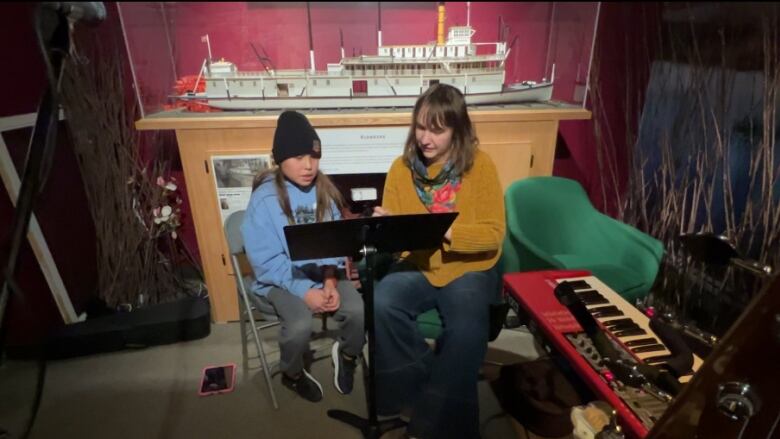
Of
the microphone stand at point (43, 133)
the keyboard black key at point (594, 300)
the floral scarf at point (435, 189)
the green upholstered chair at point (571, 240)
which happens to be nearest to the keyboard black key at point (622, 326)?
the keyboard black key at point (594, 300)

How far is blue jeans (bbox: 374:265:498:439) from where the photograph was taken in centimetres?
147

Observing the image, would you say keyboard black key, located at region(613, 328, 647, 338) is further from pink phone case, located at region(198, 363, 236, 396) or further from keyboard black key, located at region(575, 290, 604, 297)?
pink phone case, located at region(198, 363, 236, 396)

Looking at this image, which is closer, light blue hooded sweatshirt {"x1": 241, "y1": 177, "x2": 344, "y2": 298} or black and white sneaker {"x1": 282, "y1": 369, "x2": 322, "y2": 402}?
light blue hooded sweatshirt {"x1": 241, "y1": 177, "x2": 344, "y2": 298}

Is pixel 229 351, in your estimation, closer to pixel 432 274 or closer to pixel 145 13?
pixel 432 274

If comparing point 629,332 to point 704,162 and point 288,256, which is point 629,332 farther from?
point 288,256

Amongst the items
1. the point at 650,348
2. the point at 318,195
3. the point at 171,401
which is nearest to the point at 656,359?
the point at 650,348

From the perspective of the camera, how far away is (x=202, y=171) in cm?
194

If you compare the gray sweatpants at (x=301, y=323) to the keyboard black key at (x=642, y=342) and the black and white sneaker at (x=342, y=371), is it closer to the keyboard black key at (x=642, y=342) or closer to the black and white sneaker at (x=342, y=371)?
the black and white sneaker at (x=342, y=371)

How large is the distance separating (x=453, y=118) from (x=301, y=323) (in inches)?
38.3

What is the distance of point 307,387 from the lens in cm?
179

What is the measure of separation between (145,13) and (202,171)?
106 centimetres

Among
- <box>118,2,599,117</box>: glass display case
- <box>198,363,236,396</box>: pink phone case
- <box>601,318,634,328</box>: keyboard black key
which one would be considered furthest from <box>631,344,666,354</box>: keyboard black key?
<box>198,363,236,396</box>: pink phone case

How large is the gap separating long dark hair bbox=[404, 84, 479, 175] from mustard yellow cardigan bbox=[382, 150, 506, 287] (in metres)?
0.07

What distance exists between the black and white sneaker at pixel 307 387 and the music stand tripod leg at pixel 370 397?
0.10 m
